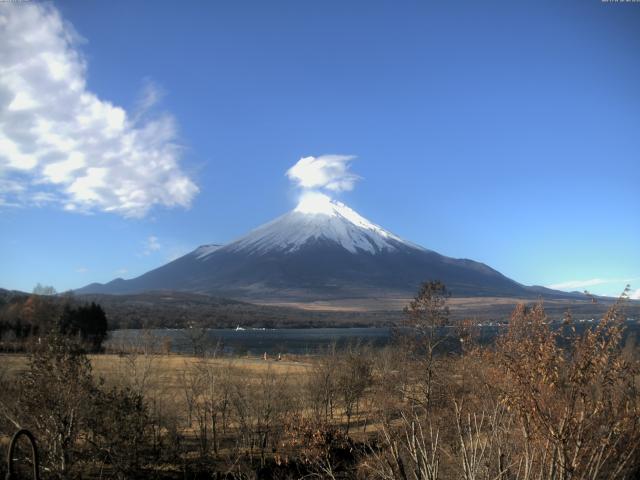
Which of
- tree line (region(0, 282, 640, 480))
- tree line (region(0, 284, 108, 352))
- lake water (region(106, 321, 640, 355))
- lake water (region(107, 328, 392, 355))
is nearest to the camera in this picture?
tree line (region(0, 282, 640, 480))

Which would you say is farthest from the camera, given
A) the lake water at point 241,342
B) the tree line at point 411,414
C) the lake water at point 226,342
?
the lake water at point 226,342

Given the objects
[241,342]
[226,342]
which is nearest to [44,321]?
[226,342]

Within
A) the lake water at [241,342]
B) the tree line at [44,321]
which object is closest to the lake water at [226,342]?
the lake water at [241,342]

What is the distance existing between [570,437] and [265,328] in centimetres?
16591

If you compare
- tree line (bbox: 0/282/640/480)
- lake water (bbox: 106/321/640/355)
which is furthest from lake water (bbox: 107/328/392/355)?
tree line (bbox: 0/282/640/480)

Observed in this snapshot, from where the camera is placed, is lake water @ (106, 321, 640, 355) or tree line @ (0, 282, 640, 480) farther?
lake water @ (106, 321, 640, 355)

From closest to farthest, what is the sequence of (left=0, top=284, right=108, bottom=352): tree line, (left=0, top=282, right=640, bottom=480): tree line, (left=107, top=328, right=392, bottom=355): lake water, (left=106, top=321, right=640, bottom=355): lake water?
1. (left=0, top=282, right=640, bottom=480): tree line
2. (left=106, top=321, right=640, bottom=355): lake water
3. (left=107, top=328, right=392, bottom=355): lake water
4. (left=0, top=284, right=108, bottom=352): tree line

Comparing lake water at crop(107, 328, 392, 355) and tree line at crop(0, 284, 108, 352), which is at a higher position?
tree line at crop(0, 284, 108, 352)

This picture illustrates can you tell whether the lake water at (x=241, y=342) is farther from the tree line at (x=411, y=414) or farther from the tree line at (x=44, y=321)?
the tree line at (x=44, y=321)

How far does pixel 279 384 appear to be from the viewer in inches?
1081

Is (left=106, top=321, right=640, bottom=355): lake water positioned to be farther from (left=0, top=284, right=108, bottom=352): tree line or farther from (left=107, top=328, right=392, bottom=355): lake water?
(left=0, top=284, right=108, bottom=352): tree line

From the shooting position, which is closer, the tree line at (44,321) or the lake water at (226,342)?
the lake water at (226,342)

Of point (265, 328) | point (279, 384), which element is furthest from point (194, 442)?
point (265, 328)

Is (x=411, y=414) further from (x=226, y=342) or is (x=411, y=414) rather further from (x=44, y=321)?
(x=226, y=342)
